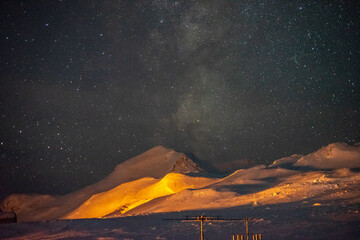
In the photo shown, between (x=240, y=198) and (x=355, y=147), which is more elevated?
(x=355, y=147)

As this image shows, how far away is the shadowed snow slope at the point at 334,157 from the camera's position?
2176 inches

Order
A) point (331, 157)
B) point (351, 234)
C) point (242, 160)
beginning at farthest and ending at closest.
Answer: point (242, 160) → point (331, 157) → point (351, 234)

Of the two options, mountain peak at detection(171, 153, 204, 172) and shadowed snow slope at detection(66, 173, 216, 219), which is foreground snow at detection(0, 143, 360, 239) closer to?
shadowed snow slope at detection(66, 173, 216, 219)

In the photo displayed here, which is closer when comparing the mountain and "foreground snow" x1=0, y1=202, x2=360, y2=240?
"foreground snow" x1=0, y1=202, x2=360, y2=240

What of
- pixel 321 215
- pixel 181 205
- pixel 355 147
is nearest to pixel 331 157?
pixel 355 147

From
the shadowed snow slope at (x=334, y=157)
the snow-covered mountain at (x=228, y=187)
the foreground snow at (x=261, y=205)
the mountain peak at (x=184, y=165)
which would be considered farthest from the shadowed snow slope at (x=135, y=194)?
the mountain peak at (x=184, y=165)

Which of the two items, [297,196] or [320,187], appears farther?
[320,187]

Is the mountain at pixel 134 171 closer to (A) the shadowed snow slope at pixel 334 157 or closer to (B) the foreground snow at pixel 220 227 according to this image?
(A) the shadowed snow slope at pixel 334 157

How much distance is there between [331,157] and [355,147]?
6.49 m

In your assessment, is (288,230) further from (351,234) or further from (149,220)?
(149,220)

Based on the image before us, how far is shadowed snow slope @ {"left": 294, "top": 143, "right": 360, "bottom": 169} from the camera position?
55.3m

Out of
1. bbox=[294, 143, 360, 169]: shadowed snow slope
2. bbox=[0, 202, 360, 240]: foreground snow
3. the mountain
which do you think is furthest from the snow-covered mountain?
bbox=[0, 202, 360, 240]: foreground snow

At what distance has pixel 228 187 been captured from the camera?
42.2m

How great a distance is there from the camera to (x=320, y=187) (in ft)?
99.9
